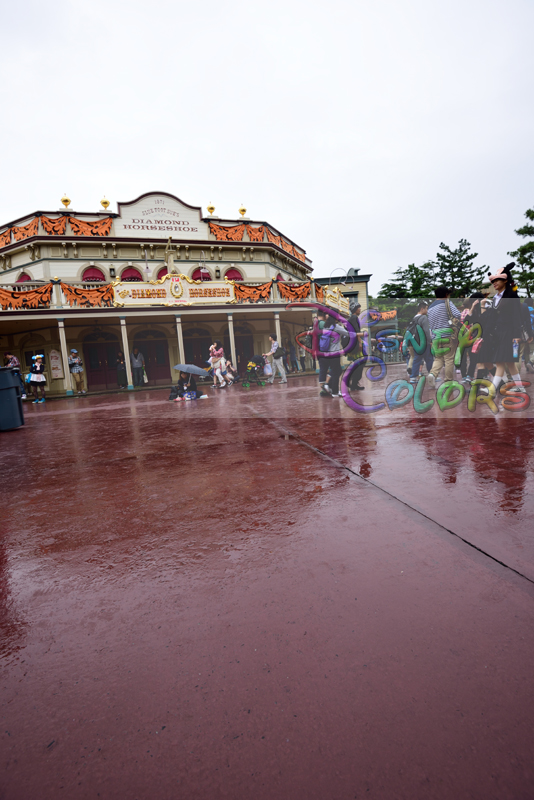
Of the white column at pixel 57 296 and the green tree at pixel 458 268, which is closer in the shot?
the white column at pixel 57 296

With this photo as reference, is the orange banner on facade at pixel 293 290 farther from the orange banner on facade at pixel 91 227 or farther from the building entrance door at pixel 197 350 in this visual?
the orange banner on facade at pixel 91 227

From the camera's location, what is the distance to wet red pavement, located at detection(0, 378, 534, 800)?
A: 4.09ft

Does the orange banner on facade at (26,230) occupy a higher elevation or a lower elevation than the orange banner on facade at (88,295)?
higher

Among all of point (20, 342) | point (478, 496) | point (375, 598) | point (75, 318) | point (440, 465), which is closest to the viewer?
point (375, 598)

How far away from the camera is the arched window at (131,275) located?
2645cm

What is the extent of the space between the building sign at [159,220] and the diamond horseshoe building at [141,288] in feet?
0.20

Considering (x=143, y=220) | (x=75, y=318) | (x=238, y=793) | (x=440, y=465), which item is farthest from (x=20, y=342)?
(x=238, y=793)

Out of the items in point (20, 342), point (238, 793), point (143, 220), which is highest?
point (143, 220)

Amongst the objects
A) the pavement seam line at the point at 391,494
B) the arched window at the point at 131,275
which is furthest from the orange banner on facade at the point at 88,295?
the pavement seam line at the point at 391,494

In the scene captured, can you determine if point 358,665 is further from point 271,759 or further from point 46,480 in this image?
point 46,480

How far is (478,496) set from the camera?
3123 mm

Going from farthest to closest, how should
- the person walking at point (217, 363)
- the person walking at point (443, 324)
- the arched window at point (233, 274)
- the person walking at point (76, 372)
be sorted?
the arched window at point (233, 274) < the person walking at point (76, 372) < the person walking at point (217, 363) < the person walking at point (443, 324)

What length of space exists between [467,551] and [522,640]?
27.8 inches

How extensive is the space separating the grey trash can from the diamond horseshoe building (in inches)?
490
